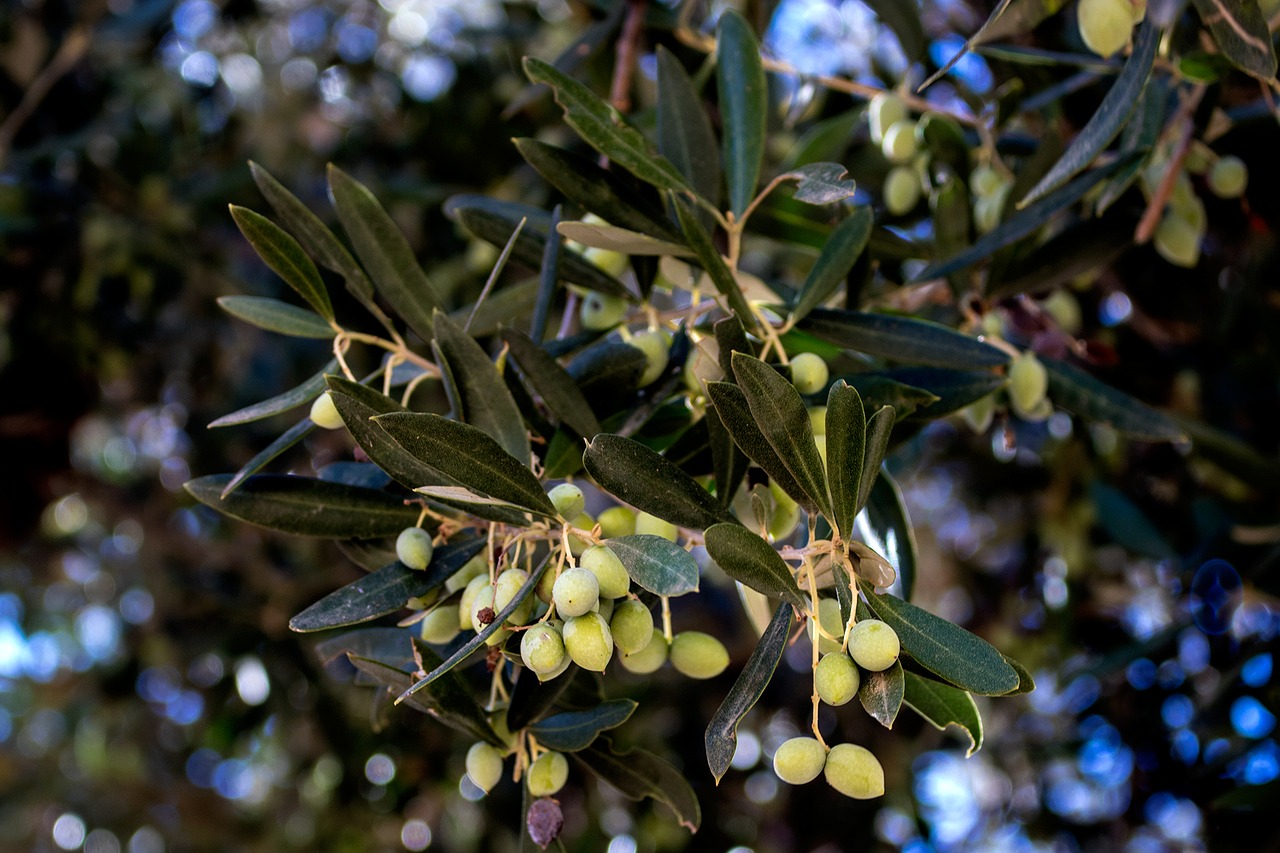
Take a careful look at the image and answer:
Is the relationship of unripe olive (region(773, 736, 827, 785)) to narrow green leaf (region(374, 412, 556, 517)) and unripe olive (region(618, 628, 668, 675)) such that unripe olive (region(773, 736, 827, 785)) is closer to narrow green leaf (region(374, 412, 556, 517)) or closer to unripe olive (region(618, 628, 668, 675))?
unripe olive (region(618, 628, 668, 675))

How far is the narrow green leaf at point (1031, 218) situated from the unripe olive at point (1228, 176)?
Answer: 322 millimetres

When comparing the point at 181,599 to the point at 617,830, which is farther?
the point at 617,830

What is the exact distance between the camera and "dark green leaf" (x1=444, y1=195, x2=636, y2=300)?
3.60ft

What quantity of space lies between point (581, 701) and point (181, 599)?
2486mm

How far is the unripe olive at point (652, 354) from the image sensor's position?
0.99 m

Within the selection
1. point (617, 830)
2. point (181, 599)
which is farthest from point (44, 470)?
point (617, 830)

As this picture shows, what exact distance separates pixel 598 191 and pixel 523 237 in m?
0.13

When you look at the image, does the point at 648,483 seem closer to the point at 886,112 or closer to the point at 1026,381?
the point at 1026,381

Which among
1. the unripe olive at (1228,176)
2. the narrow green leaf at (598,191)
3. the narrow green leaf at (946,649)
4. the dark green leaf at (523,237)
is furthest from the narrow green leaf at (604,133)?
the unripe olive at (1228,176)

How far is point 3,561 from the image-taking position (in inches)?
143

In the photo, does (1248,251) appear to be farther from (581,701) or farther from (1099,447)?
(581,701)

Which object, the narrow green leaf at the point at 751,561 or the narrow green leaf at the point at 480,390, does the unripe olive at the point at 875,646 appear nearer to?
the narrow green leaf at the point at 751,561

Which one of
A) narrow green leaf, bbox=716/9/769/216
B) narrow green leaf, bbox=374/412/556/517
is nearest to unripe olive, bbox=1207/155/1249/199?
narrow green leaf, bbox=716/9/769/216

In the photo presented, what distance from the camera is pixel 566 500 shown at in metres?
0.83
